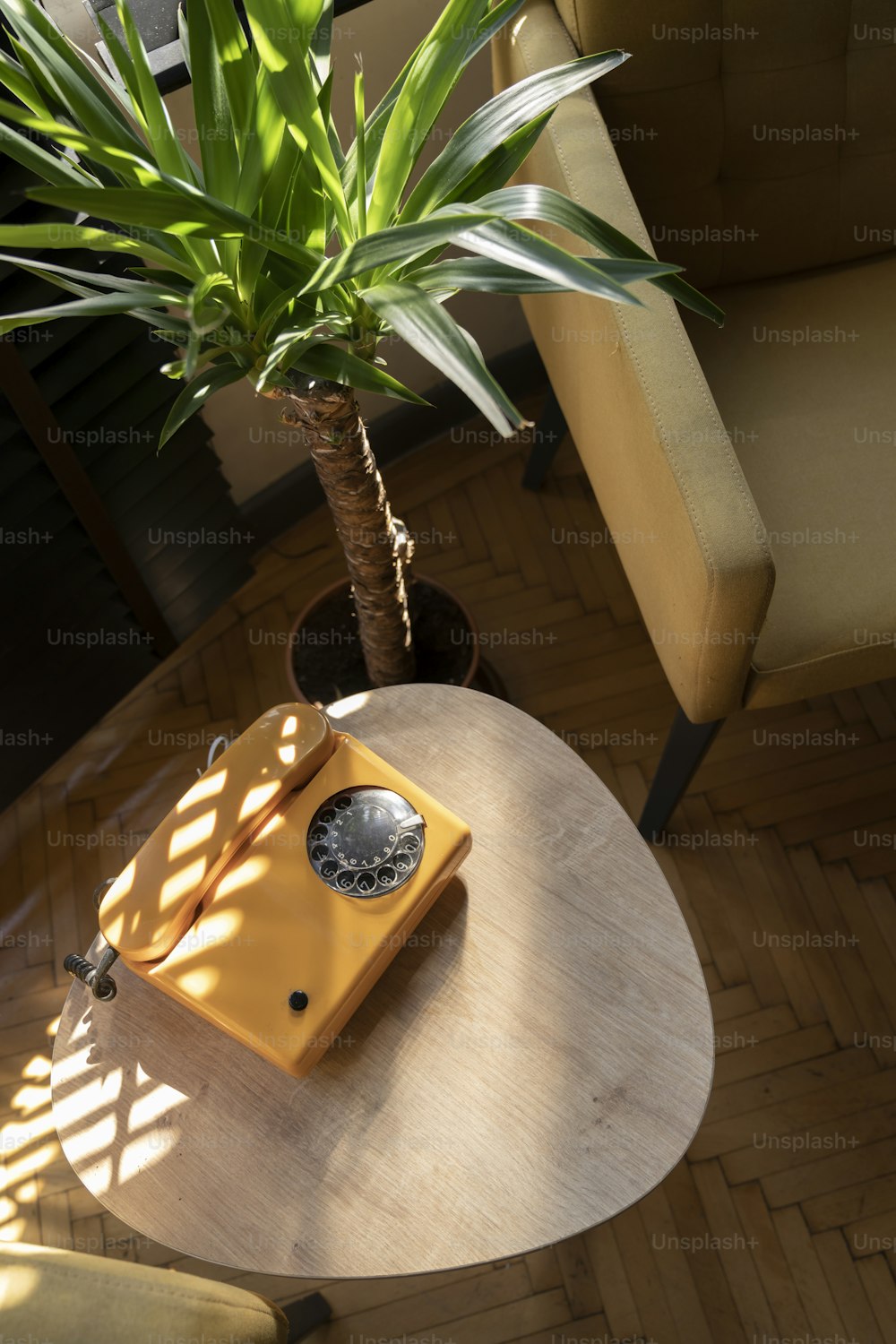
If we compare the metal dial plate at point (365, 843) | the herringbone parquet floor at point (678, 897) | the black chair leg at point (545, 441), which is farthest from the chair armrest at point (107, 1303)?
the black chair leg at point (545, 441)

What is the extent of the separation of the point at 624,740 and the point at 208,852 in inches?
36.2

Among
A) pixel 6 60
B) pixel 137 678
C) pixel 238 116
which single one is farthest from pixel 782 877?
pixel 6 60

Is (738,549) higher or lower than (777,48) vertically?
lower

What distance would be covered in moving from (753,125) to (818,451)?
0.42 m

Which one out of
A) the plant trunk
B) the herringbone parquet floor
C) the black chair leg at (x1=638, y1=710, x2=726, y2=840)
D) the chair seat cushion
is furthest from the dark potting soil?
the chair seat cushion

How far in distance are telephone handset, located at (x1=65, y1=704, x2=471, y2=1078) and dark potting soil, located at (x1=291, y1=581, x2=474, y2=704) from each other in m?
0.54

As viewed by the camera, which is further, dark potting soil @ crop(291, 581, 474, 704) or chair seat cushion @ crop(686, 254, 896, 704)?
dark potting soil @ crop(291, 581, 474, 704)

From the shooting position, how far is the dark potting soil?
167 cm

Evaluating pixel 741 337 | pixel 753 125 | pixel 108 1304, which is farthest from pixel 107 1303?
pixel 753 125

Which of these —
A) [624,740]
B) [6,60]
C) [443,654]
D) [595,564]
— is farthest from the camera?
[595,564]

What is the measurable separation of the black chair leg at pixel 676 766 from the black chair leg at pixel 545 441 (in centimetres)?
58

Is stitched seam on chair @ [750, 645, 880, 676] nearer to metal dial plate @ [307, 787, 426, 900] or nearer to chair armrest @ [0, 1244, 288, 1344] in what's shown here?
metal dial plate @ [307, 787, 426, 900]

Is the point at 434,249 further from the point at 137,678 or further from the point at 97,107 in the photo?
the point at 137,678

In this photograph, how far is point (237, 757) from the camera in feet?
3.59
